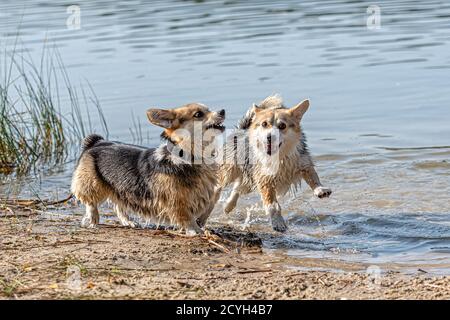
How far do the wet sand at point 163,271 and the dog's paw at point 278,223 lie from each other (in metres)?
0.86

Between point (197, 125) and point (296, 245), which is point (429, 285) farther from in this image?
point (197, 125)

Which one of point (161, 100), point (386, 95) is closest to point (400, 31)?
point (386, 95)

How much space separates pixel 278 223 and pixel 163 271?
7.08 ft

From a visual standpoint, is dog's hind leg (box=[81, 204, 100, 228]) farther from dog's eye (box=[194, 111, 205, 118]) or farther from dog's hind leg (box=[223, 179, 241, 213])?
dog's hind leg (box=[223, 179, 241, 213])

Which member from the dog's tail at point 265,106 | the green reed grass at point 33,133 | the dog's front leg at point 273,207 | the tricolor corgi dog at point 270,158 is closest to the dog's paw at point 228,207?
the tricolor corgi dog at point 270,158

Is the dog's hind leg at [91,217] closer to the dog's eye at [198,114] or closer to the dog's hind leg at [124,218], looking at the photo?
the dog's hind leg at [124,218]

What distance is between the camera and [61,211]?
7.82 meters

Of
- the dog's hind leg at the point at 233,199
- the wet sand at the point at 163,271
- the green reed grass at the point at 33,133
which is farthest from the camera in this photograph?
the green reed grass at the point at 33,133

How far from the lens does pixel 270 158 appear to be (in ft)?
24.5

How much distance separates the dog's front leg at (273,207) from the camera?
731 cm

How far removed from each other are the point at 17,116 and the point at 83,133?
827 mm

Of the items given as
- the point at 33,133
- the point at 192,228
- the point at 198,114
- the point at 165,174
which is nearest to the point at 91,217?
the point at 165,174
